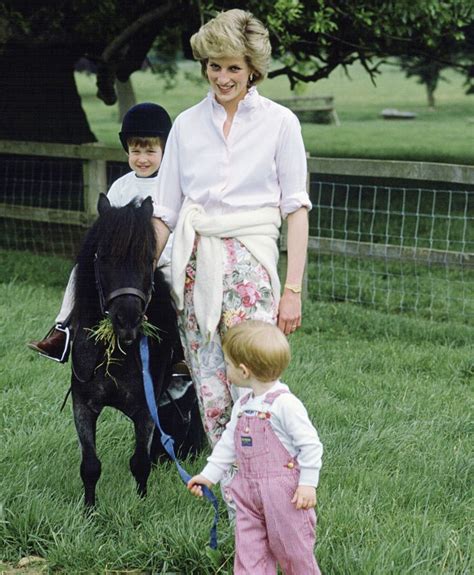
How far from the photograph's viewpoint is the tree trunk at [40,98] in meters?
14.4

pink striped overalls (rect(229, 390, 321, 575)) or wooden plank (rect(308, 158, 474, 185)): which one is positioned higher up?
wooden plank (rect(308, 158, 474, 185))

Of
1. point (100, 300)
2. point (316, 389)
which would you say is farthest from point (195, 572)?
point (316, 389)

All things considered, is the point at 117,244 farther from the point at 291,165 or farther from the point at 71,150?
the point at 71,150

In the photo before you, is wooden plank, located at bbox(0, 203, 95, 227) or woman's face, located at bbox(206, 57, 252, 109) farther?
wooden plank, located at bbox(0, 203, 95, 227)

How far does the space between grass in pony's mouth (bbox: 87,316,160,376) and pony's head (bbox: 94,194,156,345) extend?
0.27 ft

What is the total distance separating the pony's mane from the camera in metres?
3.95

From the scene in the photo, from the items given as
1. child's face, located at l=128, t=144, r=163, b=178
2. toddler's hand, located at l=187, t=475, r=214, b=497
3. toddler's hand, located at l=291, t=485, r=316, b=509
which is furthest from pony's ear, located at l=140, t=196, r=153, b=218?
toddler's hand, located at l=291, t=485, r=316, b=509

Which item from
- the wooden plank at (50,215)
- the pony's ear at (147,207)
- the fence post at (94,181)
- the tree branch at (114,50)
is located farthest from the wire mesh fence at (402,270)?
the pony's ear at (147,207)

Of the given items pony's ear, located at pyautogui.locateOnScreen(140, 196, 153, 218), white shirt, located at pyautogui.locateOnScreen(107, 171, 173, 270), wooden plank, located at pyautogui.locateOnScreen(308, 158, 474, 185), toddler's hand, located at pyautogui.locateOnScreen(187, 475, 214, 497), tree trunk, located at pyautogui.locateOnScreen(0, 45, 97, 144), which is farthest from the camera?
tree trunk, located at pyautogui.locateOnScreen(0, 45, 97, 144)

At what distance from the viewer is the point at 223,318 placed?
13.0ft

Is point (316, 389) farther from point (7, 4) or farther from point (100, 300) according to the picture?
point (7, 4)

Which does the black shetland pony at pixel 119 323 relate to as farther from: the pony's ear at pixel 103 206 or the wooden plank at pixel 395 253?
the wooden plank at pixel 395 253

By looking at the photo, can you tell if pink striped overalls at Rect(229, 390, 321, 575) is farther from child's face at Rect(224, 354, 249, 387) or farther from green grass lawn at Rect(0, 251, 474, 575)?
green grass lawn at Rect(0, 251, 474, 575)

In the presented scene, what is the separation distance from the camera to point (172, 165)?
4082 millimetres
